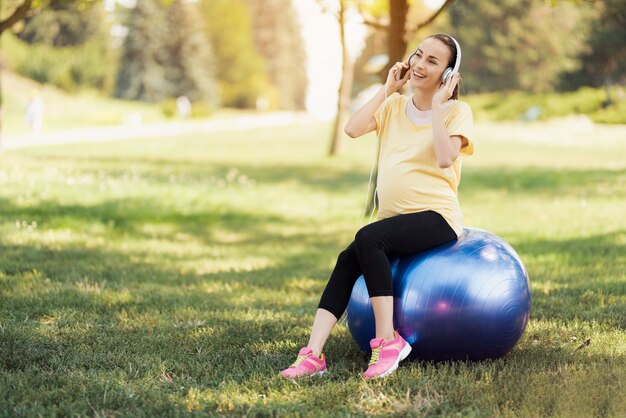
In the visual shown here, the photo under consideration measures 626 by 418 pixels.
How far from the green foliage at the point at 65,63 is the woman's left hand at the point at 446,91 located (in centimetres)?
4819

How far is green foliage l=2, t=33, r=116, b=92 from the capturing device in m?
51.7

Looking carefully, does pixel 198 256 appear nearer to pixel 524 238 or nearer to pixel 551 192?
pixel 524 238

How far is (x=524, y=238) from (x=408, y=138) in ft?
19.4

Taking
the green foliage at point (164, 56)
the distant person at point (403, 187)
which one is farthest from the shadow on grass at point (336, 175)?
the green foliage at point (164, 56)

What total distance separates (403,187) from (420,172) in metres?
0.13

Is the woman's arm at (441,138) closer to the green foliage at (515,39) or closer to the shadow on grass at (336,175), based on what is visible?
the shadow on grass at (336,175)

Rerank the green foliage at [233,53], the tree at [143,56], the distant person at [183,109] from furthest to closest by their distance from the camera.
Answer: the green foliage at [233,53]
the tree at [143,56]
the distant person at [183,109]

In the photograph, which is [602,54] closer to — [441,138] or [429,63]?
[429,63]

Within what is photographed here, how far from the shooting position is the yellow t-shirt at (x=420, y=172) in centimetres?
490

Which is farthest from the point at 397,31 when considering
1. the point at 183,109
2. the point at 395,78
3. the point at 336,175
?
the point at 183,109

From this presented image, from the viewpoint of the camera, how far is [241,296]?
24.3ft

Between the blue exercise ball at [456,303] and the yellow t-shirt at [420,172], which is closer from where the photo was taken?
the blue exercise ball at [456,303]

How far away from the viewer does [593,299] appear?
22.3 ft

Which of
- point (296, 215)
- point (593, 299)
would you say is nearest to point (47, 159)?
point (296, 215)
